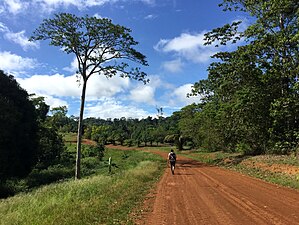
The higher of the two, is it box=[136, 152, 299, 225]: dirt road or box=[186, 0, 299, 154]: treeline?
box=[186, 0, 299, 154]: treeline

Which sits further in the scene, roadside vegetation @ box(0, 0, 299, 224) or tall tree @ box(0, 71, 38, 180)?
tall tree @ box(0, 71, 38, 180)

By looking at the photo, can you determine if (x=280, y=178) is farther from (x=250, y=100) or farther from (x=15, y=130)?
(x=15, y=130)

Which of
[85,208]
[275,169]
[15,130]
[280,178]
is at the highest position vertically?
[15,130]

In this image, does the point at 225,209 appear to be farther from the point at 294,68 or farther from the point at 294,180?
the point at 294,68

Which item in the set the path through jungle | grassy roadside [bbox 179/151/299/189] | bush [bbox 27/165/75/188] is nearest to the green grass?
grassy roadside [bbox 179/151/299/189]

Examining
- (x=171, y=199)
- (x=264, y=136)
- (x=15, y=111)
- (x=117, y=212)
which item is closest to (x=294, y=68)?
(x=264, y=136)

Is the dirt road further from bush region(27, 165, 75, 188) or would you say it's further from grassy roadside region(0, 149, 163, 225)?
bush region(27, 165, 75, 188)

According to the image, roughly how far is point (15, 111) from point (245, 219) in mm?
21475

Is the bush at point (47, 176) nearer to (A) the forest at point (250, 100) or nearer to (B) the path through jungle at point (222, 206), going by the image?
(A) the forest at point (250, 100)

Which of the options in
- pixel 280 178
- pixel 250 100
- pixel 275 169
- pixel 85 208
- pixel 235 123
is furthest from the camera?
pixel 235 123

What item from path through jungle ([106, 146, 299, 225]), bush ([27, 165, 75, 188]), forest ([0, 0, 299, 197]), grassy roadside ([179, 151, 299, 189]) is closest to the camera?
path through jungle ([106, 146, 299, 225])

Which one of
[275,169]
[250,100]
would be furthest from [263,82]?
[275,169]

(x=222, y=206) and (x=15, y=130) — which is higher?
(x=15, y=130)

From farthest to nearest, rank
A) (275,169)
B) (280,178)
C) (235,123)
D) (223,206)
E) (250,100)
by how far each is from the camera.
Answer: (235,123) → (250,100) → (275,169) → (280,178) → (223,206)
